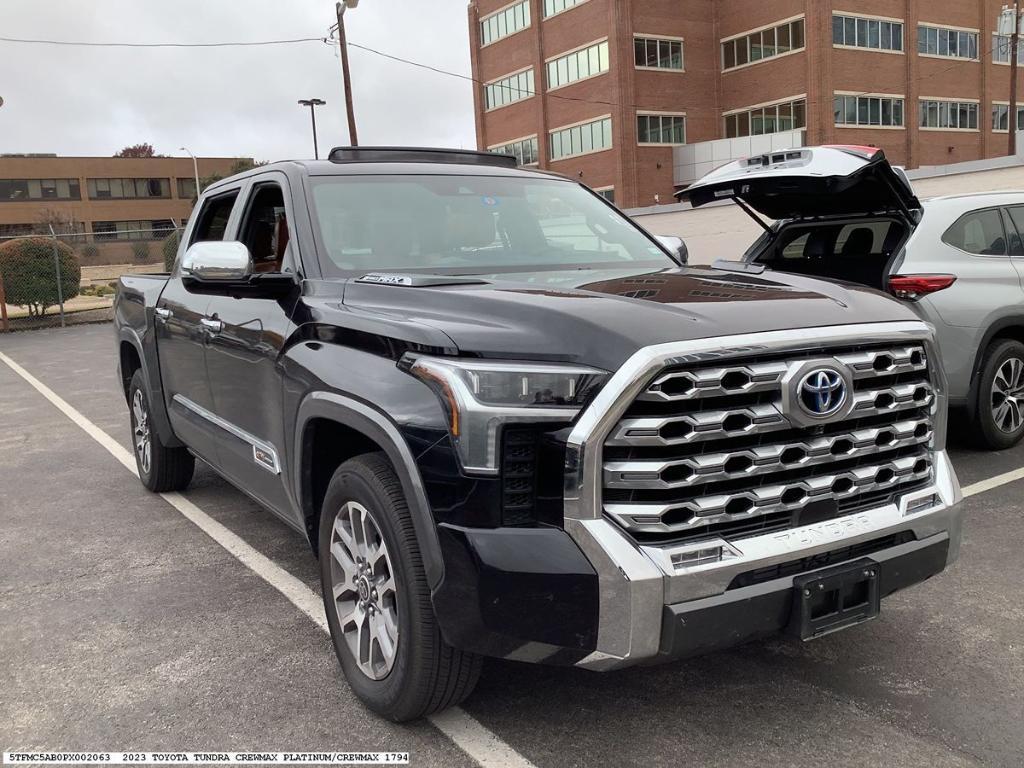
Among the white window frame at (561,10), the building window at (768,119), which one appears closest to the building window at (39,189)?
the white window frame at (561,10)

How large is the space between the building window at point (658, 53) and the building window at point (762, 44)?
2.97m

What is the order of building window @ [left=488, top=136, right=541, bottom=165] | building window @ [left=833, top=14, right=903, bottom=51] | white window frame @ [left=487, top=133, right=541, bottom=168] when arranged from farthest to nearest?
building window @ [left=488, top=136, right=541, bottom=165], white window frame @ [left=487, top=133, right=541, bottom=168], building window @ [left=833, top=14, right=903, bottom=51]

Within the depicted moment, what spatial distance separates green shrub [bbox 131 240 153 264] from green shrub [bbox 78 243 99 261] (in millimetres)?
2333

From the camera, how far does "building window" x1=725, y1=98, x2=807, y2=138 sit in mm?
44281

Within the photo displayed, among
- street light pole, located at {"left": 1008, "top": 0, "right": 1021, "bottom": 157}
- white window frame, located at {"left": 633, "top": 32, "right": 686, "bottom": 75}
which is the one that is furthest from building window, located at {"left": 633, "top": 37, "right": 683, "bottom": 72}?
street light pole, located at {"left": 1008, "top": 0, "right": 1021, "bottom": 157}

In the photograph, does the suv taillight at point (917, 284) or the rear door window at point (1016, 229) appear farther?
the rear door window at point (1016, 229)

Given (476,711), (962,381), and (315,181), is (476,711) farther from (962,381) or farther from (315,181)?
(962,381)

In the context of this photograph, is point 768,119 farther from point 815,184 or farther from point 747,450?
point 747,450

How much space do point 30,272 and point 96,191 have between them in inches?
2366

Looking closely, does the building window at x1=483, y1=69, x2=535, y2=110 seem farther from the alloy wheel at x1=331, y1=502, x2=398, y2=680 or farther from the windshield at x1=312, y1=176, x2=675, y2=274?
the alloy wheel at x1=331, y1=502, x2=398, y2=680

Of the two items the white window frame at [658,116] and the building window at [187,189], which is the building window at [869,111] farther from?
the building window at [187,189]

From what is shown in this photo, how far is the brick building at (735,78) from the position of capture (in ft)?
144

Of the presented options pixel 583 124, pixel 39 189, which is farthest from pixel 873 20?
pixel 39 189

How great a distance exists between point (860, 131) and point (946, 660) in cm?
4680
